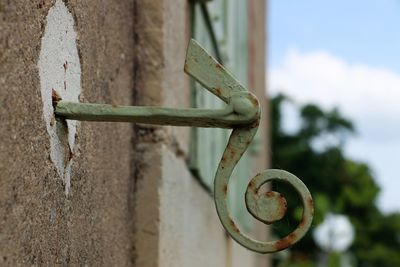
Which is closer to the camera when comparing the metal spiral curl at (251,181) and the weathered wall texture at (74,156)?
the weathered wall texture at (74,156)

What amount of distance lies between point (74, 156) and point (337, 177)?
32029mm

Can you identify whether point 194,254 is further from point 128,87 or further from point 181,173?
point 128,87

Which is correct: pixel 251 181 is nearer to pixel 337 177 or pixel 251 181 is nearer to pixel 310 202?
pixel 310 202

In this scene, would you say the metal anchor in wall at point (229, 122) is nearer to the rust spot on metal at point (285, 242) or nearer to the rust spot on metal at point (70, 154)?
the rust spot on metal at point (285, 242)

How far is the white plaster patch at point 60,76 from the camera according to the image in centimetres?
152

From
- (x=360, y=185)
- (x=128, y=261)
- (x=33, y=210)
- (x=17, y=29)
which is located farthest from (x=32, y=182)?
(x=360, y=185)

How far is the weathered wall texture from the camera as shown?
1.34 metres

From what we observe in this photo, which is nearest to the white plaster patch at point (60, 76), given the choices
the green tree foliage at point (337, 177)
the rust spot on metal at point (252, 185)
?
the rust spot on metal at point (252, 185)

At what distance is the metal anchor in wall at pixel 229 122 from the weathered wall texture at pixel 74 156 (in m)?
0.14

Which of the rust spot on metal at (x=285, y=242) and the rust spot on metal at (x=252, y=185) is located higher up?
the rust spot on metal at (x=252, y=185)

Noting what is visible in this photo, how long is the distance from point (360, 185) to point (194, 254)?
31.3 meters

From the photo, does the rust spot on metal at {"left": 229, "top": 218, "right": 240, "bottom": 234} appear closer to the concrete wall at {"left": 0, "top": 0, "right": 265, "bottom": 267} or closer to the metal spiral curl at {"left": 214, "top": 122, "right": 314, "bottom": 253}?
the metal spiral curl at {"left": 214, "top": 122, "right": 314, "bottom": 253}

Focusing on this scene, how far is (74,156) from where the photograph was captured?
1.70 m

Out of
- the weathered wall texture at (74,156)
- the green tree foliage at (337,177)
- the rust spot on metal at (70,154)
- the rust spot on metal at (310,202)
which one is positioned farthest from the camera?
the green tree foliage at (337,177)
